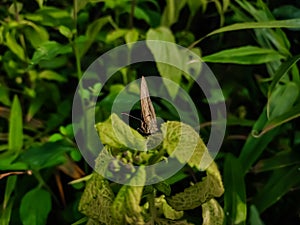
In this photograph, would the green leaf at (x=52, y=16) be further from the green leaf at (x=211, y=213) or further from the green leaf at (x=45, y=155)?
the green leaf at (x=211, y=213)

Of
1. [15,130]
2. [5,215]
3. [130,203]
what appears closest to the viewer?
[130,203]

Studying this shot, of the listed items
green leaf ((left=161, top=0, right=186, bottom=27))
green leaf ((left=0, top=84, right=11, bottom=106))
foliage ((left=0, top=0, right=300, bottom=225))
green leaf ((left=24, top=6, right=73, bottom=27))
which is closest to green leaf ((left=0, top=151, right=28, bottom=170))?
foliage ((left=0, top=0, right=300, bottom=225))

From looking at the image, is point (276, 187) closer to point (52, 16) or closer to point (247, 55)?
point (247, 55)

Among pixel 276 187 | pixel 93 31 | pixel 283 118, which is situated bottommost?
pixel 276 187

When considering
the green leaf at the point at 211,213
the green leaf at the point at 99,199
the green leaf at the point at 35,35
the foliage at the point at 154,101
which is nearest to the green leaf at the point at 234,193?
the foliage at the point at 154,101

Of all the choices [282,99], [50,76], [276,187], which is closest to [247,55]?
[282,99]

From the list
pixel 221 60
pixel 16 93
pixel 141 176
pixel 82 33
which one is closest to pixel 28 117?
pixel 16 93

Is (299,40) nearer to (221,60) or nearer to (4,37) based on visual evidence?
(221,60)
